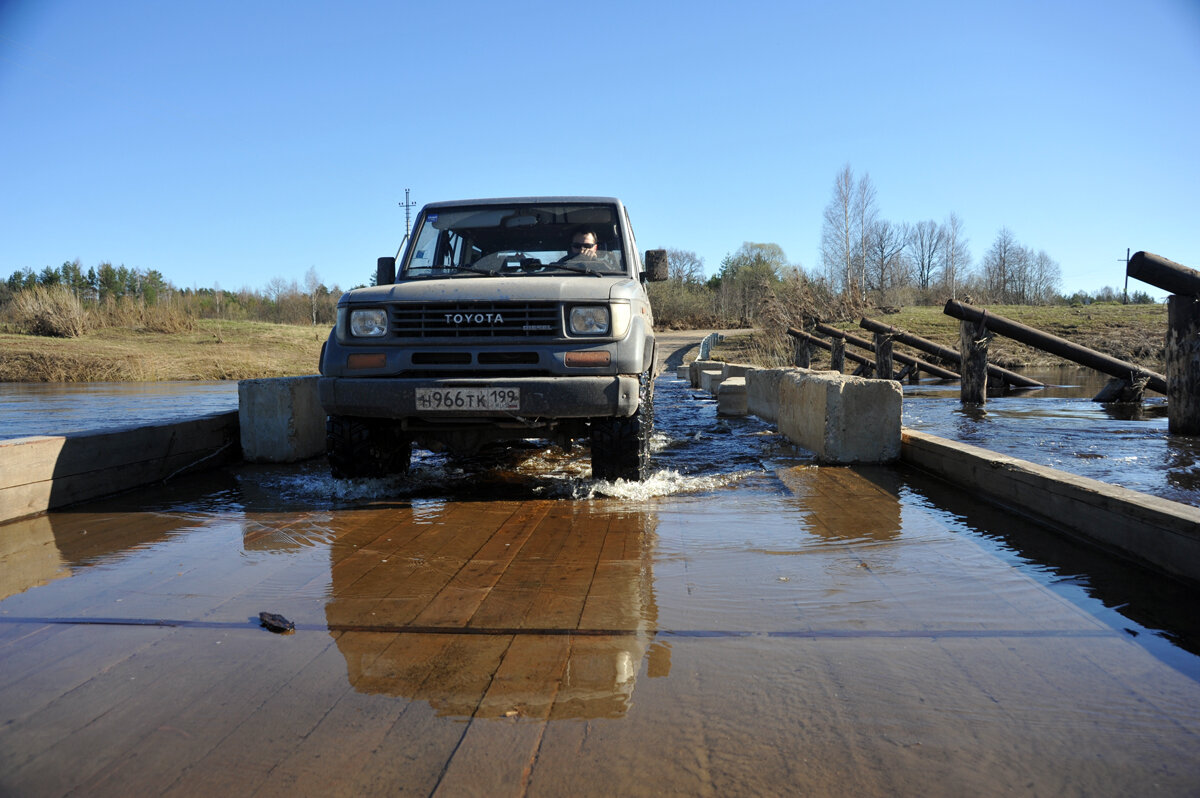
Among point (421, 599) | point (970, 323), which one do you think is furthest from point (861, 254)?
point (421, 599)

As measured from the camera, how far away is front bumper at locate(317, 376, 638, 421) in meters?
4.67

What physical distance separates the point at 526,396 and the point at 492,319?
1.79 ft

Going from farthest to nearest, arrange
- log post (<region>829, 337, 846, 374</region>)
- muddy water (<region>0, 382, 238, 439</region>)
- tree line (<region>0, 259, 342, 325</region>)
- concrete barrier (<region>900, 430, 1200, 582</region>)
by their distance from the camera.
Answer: tree line (<region>0, 259, 342, 325</region>)
log post (<region>829, 337, 846, 374</region>)
muddy water (<region>0, 382, 238, 439</region>)
concrete barrier (<region>900, 430, 1200, 582</region>)

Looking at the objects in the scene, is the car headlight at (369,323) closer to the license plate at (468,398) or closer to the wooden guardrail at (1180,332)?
the license plate at (468,398)

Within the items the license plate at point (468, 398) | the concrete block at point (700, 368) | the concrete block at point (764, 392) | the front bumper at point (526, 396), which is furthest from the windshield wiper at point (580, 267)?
the concrete block at point (700, 368)

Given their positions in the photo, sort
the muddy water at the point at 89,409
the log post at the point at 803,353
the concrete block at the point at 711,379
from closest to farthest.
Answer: the muddy water at the point at 89,409
the concrete block at the point at 711,379
the log post at the point at 803,353

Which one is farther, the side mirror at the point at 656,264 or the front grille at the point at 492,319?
the side mirror at the point at 656,264

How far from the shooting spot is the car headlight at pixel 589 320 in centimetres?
483

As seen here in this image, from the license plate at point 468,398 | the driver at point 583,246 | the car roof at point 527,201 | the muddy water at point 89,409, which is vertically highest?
the car roof at point 527,201

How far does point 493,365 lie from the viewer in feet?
15.7

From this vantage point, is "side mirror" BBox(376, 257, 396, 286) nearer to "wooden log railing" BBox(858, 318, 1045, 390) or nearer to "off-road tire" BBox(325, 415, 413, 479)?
"off-road tire" BBox(325, 415, 413, 479)

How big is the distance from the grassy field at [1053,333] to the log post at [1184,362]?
1168 centimetres

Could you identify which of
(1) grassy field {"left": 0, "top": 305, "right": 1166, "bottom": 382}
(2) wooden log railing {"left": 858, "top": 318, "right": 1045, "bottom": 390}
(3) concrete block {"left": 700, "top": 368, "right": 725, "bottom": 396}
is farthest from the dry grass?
(2) wooden log railing {"left": 858, "top": 318, "right": 1045, "bottom": 390}

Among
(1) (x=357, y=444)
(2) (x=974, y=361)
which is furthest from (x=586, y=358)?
(2) (x=974, y=361)
